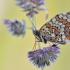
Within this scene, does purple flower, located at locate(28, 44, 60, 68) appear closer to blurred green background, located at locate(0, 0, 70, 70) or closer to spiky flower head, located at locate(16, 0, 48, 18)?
spiky flower head, located at locate(16, 0, 48, 18)

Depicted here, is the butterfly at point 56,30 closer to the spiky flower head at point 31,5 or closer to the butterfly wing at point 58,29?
the butterfly wing at point 58,29

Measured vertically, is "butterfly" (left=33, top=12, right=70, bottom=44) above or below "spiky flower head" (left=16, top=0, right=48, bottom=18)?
below

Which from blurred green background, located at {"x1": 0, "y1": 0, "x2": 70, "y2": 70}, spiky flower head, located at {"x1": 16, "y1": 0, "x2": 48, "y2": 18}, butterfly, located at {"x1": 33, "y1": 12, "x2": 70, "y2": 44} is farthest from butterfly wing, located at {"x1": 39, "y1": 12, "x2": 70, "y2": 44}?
blurred green background, located at {"x1": 0, "y1": 0, "x2": 70, "y2": 70}

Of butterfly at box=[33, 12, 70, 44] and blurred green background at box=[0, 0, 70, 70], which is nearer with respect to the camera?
butterfly at box=[33, 12, 70, 44]

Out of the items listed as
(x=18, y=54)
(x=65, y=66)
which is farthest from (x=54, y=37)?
(x=18, y=54)

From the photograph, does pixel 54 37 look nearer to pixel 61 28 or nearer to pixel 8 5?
pixel 61 28
